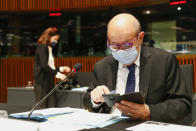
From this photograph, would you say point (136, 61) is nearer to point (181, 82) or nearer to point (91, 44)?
point (181, 82)

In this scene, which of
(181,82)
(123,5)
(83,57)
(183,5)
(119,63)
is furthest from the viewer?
(83,57)

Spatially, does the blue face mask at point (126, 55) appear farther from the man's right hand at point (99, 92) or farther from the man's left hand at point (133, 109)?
the man's left hand at point (133, 109)

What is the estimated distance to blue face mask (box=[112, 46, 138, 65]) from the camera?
194 cm

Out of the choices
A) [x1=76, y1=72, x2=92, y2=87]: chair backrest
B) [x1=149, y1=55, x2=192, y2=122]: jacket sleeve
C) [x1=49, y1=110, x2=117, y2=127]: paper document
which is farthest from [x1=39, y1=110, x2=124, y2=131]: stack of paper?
[x1=76, y1=72, x2=92, y2=87]: chair backrest

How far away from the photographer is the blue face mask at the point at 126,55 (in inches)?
76.5

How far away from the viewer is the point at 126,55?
76.9 inches

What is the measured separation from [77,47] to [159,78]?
236 inches

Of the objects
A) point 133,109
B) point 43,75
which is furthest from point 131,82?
point 43,75

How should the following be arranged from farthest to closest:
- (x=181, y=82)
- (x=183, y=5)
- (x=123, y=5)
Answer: (x=123, y=5)
(x=183, y=5)
(x=181, y=82)

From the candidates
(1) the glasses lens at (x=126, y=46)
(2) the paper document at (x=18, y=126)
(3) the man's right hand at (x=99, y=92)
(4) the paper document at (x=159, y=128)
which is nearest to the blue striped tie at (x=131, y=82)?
(1) the glasses lens at (x=126, y=46)

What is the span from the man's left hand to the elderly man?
206 millimetres

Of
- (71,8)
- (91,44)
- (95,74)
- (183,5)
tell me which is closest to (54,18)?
(71,8)

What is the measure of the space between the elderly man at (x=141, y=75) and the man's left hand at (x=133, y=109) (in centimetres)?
21

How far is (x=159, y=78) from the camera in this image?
1946 mm
